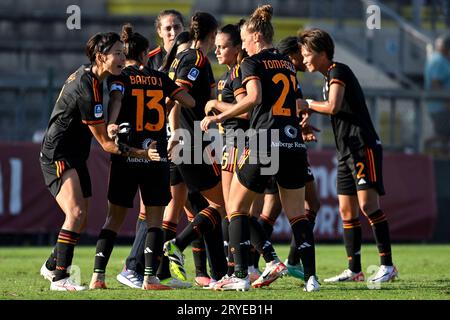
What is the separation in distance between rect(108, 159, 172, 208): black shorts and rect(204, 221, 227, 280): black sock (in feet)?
2.55

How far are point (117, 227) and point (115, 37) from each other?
5.57 feet

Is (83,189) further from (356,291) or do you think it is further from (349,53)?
(349,53)

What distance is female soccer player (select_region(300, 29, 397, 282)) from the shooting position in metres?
10.8

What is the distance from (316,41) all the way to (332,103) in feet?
2.04

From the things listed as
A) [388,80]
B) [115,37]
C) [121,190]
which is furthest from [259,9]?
[388,80]

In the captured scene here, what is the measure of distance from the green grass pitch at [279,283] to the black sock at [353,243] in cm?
46

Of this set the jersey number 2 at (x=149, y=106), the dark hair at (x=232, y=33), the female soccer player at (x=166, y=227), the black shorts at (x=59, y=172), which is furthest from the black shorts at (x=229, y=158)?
the black shorts at (x=59, y=172)

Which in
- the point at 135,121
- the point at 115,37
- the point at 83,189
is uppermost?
the point at 115,37

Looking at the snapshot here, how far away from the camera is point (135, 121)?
9750 mm

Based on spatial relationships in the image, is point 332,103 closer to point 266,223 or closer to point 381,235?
point 381,235

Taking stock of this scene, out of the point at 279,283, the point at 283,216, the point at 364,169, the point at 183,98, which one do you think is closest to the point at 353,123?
the point at 364,169

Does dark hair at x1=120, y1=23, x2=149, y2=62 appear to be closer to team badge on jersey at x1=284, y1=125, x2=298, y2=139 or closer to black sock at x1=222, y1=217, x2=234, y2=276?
team badge on jersey at x1=284, y1=125, x2=298, y2=139
